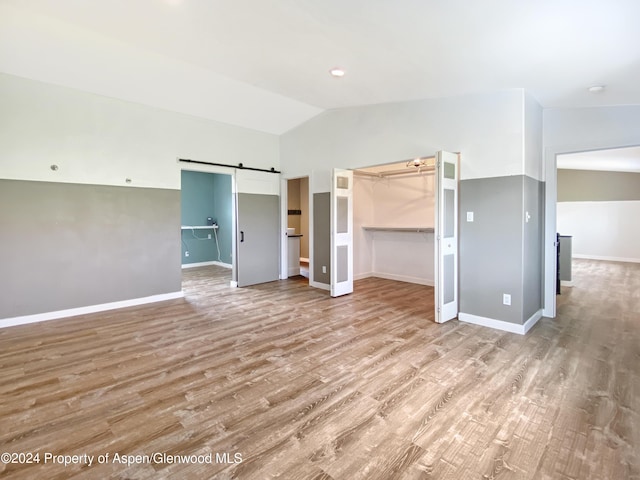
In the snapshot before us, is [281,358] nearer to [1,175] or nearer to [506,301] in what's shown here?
[506,301]

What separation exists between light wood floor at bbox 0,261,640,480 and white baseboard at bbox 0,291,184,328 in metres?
0.18

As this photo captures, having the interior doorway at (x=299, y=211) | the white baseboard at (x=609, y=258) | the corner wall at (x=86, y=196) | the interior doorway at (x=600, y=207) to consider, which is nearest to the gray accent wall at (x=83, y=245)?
the corner wall at (x=86, y=196)

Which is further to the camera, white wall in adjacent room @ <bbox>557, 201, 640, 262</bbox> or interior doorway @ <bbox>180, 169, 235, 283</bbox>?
white wall in adjacent room @ <bbox>557, 201, 640, 262</bbox>

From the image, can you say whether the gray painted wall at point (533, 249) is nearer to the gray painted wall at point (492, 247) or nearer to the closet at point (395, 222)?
the gray painted wall at point (492, 247)

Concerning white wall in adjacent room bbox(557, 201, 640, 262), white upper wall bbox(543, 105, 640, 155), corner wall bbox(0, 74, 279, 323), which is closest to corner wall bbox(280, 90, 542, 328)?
white upper wall bbox(543, 105, 640, 155)

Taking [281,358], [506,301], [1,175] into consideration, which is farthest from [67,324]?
[506,301]

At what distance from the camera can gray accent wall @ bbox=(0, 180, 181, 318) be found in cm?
402

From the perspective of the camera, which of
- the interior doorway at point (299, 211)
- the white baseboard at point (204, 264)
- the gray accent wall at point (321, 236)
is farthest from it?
the white baseboard at point (204, 264)

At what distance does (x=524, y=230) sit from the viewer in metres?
3.71

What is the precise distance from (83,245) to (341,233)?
3793 mm

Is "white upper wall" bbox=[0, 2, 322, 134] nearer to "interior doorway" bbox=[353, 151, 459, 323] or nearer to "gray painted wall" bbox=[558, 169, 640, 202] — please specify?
"interior doorway" bbox=[353, 151, 459, 323]

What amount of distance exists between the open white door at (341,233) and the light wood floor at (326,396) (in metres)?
1.29

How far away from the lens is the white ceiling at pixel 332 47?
7.86 ft

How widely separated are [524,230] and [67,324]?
Answer: 5635 mm
